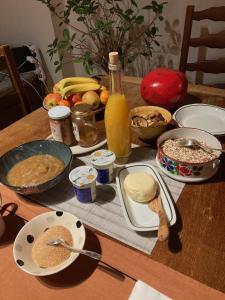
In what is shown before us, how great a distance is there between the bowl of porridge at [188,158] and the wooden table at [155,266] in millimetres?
65

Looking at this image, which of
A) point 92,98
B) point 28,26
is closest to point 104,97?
point 92,98

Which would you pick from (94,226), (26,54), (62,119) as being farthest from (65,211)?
(26,54)

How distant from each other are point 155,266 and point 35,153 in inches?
19.6

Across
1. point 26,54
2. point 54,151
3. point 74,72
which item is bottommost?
point 74,72

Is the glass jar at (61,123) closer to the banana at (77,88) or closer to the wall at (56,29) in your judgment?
the banana at (77,88)

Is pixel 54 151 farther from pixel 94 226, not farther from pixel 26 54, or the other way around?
pixel 26 54

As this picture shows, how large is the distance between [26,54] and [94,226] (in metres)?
2.23

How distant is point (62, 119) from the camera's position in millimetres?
851

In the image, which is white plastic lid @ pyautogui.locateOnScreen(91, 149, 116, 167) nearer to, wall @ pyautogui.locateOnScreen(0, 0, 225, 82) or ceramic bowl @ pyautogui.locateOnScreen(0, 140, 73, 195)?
ceramic bowl @ pyautogui.locateOnScreen(0, 140, 73, 195)

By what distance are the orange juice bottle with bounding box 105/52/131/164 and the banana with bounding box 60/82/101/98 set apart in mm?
324

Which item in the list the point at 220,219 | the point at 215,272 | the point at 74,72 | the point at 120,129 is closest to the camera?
the point at 215,272

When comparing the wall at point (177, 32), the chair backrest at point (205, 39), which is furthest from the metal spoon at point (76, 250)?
the wall at point (177, 32)

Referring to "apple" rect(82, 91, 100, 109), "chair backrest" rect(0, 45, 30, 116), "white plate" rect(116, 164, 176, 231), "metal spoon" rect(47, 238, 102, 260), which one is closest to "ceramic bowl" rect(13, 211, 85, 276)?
"metal spoon" rect(47, 238, 102, 260)

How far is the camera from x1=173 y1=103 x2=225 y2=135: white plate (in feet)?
Result: 3.14
